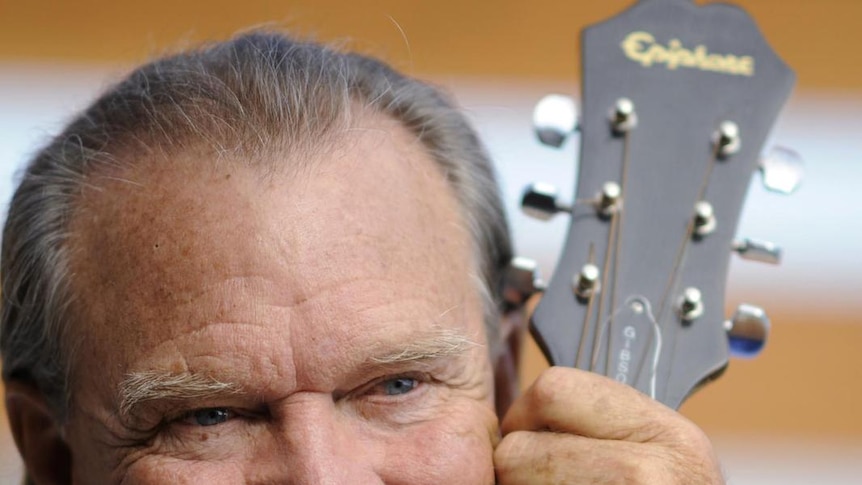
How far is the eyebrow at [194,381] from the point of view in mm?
2104

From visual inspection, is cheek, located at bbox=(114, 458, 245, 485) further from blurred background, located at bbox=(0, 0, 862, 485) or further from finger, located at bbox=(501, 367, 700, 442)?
blurred background, located at bbox=(0, 0, 862, 485)

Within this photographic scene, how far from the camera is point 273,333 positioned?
211 centimetres

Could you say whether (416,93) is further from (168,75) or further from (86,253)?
(86,253)

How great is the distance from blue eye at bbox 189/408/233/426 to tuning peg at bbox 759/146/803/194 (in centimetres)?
102

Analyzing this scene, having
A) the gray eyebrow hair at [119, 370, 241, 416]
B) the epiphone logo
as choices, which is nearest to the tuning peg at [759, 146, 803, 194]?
the epiphone logo

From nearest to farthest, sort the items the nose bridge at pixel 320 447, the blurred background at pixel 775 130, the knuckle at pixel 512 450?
1. the nose bridge at pixel 320 447
2. the knuckle at pixel 512 450
3. the blurred background at pixel 775 130

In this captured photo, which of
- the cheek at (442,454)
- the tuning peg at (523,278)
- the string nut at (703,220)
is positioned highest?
the string nut at (703,220)

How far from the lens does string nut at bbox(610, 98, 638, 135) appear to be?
241 cm

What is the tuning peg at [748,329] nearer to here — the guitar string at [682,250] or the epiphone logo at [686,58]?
the guitar string at [682,250]

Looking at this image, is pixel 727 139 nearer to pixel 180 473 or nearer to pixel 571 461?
pixel 571 461

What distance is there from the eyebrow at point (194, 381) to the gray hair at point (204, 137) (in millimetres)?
228

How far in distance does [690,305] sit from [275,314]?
0.71 metres

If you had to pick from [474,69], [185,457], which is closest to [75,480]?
[185,457]

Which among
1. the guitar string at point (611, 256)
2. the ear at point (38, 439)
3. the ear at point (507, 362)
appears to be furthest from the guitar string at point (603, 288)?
the ear at point (38, 439)
